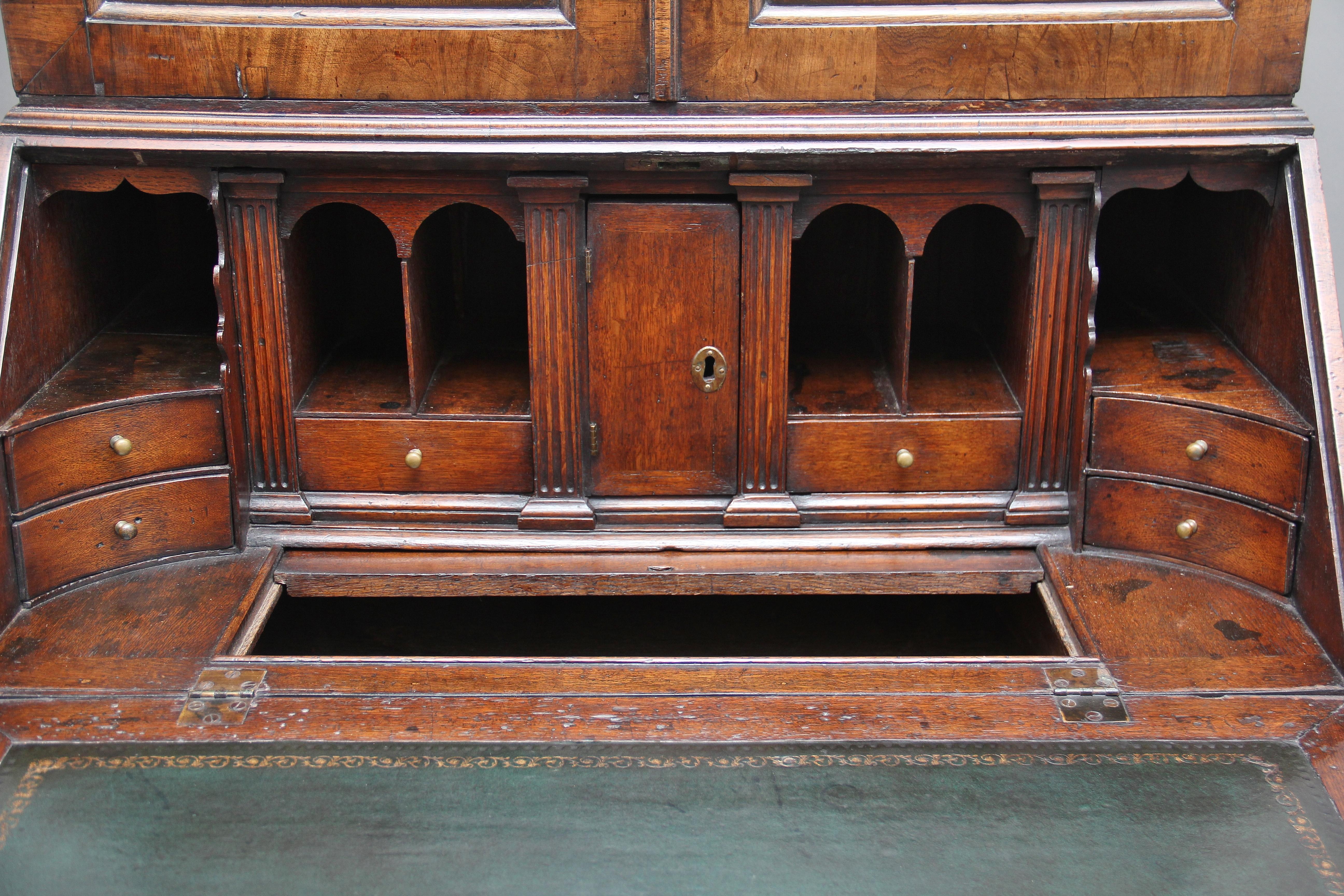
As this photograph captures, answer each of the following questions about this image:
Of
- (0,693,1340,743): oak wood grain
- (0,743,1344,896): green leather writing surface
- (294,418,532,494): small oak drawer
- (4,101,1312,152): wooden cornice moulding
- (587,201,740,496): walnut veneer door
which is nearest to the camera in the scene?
(0,743,1344,896): green leather writing surface

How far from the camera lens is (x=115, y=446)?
226 centimetres

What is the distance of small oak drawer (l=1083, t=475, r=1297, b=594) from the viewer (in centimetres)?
222

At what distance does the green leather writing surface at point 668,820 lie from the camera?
1.63 metres

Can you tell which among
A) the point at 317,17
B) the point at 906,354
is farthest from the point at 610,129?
the point at 906,354

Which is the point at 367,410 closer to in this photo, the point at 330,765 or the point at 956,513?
the point at 330,765

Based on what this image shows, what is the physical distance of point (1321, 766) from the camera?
1.82 m

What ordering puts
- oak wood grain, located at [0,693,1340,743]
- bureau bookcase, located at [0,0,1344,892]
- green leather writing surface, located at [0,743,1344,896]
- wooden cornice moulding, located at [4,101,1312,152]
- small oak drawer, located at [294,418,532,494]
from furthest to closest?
small oak drawer, located at [294,418,532,494] → wooden cornice moulding, located at [4,101,1312,152] → bureau bookcase, located at [0,0,1344,892] → oak wood grain, located at [0,693,1340,743] → green leather writing surface, located at [0,743,1344,896]

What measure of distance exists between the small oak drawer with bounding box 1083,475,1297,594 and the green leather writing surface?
1.49 ft

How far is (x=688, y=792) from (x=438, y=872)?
0.35 m

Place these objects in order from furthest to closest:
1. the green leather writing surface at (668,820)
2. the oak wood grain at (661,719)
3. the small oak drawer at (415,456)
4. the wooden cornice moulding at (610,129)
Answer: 1. the small oak drawer at (415,456)
2. the wooden cornice moulding at (610,129)
3. the oak wood grain at (661,719)
4. the green leather writing surface at (668,820)

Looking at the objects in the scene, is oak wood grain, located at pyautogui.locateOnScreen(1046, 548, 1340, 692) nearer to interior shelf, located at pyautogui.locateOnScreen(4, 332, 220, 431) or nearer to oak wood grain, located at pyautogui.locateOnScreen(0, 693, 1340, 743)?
oak wood grain, located at pyautogui.locateOnScreen(0, 693, 1340, 743)

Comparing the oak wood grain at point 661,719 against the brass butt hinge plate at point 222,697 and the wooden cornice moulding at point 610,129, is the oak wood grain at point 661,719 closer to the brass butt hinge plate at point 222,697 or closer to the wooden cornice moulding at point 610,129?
the brass butt hinge plate at point 222,697

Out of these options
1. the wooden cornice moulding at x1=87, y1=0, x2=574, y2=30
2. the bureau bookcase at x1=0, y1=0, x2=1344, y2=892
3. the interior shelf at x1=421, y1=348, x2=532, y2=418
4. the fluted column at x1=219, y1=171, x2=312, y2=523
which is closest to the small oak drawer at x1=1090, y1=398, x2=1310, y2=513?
the bureau bookcase at x1=0, y1=0, x2=1344, y2=892

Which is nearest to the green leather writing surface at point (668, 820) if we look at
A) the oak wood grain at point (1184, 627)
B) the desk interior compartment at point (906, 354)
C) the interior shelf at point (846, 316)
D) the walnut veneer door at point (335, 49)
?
the oak wood grain at point (1184, 627)
